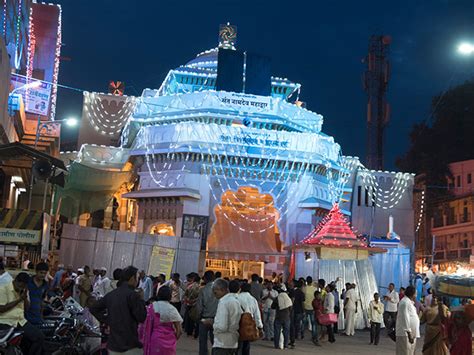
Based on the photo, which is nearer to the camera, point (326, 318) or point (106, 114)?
point (326, 318)

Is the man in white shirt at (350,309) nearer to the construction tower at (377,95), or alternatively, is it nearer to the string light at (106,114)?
the string light at (106,114)

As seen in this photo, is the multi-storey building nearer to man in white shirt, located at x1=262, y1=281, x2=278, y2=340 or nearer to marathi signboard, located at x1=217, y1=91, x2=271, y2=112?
marathi signboard, located at x1=217, y1=91, x2=271, y2=112

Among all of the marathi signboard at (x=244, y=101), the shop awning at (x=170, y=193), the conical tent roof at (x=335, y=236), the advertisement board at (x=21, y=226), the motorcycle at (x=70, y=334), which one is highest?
the marathi signboard at (x=244, y=101)

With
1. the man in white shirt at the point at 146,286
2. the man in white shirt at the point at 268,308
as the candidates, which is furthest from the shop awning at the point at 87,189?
the man in white shirt at the point at 268,308

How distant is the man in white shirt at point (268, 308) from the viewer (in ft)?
50.5

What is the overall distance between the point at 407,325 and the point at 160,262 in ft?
38.1

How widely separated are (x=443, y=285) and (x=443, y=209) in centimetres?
4469

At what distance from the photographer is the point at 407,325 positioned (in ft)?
32.4

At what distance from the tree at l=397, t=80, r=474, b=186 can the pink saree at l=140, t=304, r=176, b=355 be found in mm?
48996

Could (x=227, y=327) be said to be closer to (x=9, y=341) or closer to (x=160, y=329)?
(x=160, y=329)

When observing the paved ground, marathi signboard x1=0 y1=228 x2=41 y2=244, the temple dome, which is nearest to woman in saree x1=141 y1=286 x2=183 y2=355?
the paved ground

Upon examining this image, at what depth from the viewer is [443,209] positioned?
5259 cm

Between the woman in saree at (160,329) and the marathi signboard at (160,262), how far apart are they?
43.4 feet

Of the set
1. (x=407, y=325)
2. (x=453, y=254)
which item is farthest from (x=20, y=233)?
(x=453, y=254)
